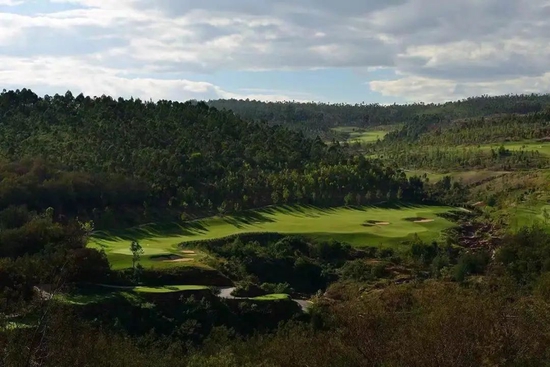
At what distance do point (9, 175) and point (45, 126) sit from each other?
26.2m

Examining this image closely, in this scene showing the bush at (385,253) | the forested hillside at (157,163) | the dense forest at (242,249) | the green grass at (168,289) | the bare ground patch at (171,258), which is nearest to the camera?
the dense forest at (242,249)

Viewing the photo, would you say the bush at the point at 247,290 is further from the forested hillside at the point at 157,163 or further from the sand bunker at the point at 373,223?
the sand bunker at the point at 373,223

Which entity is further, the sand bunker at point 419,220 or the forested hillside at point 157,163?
the sand bunker at point 419,220

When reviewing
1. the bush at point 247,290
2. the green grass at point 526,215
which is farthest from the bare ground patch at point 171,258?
the green grass at point 526,215

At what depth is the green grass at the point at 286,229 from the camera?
5956cm

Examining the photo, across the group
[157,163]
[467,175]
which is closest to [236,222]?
[157,163]

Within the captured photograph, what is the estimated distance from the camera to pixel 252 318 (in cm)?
4341

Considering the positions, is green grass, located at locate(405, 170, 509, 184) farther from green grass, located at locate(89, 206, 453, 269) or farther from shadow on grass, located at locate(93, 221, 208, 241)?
shadow on grass, located at locate(93, 221, 208, 241)

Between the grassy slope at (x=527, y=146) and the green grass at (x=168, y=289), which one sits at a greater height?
the grassy slope at (x=527, y=146)

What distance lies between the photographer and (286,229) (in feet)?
239

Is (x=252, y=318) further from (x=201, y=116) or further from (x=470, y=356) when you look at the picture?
(x=201, y=116)

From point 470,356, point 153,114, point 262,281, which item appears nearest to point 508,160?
point 153,114

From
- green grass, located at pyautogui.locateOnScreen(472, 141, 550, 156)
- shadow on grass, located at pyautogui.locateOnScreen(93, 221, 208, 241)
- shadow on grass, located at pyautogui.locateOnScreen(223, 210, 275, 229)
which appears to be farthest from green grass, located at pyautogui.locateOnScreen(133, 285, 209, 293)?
green grass, located at pyautogui.locateOnScreen(472, 141, 550, 156)

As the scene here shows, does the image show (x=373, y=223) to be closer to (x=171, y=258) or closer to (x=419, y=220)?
(x=419, y=220)
